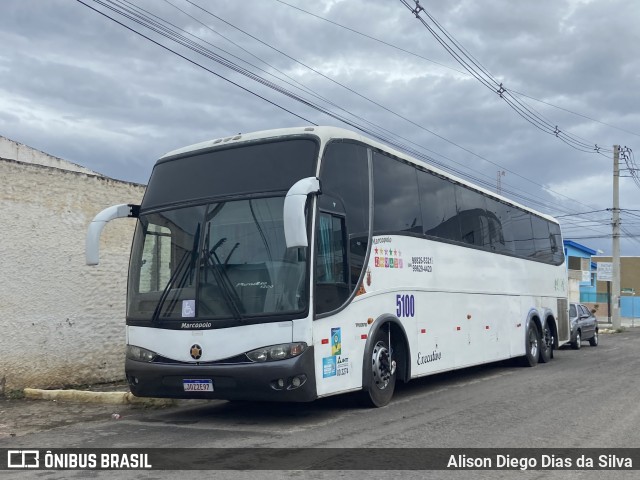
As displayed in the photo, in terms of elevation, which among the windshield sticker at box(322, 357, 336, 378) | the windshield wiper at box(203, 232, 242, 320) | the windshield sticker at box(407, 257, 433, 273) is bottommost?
the windshield sticker at box(322, 357, 336, 378)

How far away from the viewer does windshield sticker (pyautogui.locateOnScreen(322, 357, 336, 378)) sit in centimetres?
845

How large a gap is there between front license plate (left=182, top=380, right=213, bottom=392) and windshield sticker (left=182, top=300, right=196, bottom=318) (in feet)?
2.59

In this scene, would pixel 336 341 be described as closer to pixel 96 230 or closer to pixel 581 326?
pixel 96 230

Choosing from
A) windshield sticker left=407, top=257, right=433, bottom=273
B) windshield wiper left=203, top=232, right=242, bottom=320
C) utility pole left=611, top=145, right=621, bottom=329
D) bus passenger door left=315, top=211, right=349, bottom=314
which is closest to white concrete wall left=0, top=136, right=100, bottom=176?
windshield sticker left=407, top=257, right=433, bottom=273

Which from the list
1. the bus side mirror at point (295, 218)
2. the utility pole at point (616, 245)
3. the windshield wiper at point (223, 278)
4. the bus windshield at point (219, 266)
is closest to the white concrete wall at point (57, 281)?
the bus windshield at point (219, 266)

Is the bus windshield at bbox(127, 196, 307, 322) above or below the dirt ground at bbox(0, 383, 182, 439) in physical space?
above

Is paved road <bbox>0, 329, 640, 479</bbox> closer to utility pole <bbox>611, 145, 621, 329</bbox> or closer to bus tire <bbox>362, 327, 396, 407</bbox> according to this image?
bus tire <bbox>362, 327, 396, 407</bbox>

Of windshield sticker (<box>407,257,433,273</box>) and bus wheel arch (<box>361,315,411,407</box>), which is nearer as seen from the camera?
bus wheel arch (<box>361,315,411,407</box>)

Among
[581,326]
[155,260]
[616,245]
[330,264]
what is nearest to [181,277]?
[155,260]

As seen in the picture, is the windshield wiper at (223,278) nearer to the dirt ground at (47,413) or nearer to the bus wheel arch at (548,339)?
the dirt ground at (47,413)

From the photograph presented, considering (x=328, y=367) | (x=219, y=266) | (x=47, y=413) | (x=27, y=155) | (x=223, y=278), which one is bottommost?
(x=47, y=413)

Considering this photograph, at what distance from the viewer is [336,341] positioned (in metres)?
8.73

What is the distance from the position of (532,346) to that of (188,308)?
11079 millimetres

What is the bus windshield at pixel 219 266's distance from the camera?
8.31m
